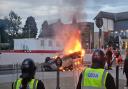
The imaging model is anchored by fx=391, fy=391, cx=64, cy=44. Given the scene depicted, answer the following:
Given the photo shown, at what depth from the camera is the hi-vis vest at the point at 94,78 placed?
6.09m

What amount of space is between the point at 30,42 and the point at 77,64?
1204 cm

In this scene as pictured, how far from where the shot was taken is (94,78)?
20.1ft

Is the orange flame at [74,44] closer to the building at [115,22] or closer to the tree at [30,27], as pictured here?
the building at [115,22]

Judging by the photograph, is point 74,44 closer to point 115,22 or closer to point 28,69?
point 28,69

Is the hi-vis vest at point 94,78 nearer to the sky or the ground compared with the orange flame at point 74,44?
nearer to the ground

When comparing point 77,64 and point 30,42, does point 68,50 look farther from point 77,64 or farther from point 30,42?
point 30,42

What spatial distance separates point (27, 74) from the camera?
17.0 ft

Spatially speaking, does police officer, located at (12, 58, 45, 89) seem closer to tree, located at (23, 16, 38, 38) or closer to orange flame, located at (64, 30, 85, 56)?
orange flame, located at (64, 30, 85, 56)

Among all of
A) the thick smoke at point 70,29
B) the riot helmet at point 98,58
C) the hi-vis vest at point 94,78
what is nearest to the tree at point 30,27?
the thick smoke at point 70,29

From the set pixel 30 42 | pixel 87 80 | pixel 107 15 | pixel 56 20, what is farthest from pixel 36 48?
pixel 107 15

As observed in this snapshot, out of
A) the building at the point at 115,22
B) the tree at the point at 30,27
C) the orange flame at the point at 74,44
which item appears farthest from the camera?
the tree at the point at 30,27

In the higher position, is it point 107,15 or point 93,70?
point 107,15

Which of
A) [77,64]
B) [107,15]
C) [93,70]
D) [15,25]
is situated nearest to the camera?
[93,70]

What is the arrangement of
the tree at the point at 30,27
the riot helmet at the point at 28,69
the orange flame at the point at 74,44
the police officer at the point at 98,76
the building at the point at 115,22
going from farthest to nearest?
1. the tree at the point at 30,27
2. the building at the point at 115,22
3. the orange flame at the point at 74,44
4. the police officer at the point at 98,76
5. the riot helmet at the point at 28,69
